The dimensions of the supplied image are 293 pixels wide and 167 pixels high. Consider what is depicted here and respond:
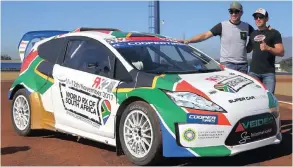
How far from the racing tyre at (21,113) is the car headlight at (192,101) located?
276 cm

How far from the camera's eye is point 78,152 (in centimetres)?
544

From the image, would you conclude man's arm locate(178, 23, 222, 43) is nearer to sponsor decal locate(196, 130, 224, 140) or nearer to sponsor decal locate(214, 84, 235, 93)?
sponsor decal locate(214, 84, 235, 93)

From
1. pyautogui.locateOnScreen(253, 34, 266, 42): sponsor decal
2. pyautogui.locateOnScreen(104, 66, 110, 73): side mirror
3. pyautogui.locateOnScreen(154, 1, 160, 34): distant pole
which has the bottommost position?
pyautogui.locateOnScreen(104, 66, 110, 73): side mirror

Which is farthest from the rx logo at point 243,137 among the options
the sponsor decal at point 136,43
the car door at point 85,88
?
the sponsor decal at point 136,43

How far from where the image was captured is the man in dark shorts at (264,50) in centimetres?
598

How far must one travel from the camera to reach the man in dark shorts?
5.98 metres

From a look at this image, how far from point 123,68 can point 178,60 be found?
86 cm

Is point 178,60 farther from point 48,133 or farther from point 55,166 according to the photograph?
point 48,133

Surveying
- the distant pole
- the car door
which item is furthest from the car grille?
the distant pole

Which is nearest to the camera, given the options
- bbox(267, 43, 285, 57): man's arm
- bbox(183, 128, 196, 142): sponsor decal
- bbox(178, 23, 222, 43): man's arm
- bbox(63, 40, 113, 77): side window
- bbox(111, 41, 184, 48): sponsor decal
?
bbox(183, 128, 196, 142): sponsor decal

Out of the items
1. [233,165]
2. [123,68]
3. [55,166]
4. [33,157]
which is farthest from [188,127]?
[33,157]

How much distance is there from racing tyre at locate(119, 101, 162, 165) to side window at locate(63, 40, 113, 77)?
0.68 m

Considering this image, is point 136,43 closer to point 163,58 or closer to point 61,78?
point 163,58

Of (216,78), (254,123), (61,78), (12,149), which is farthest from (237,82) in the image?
(12,149)
